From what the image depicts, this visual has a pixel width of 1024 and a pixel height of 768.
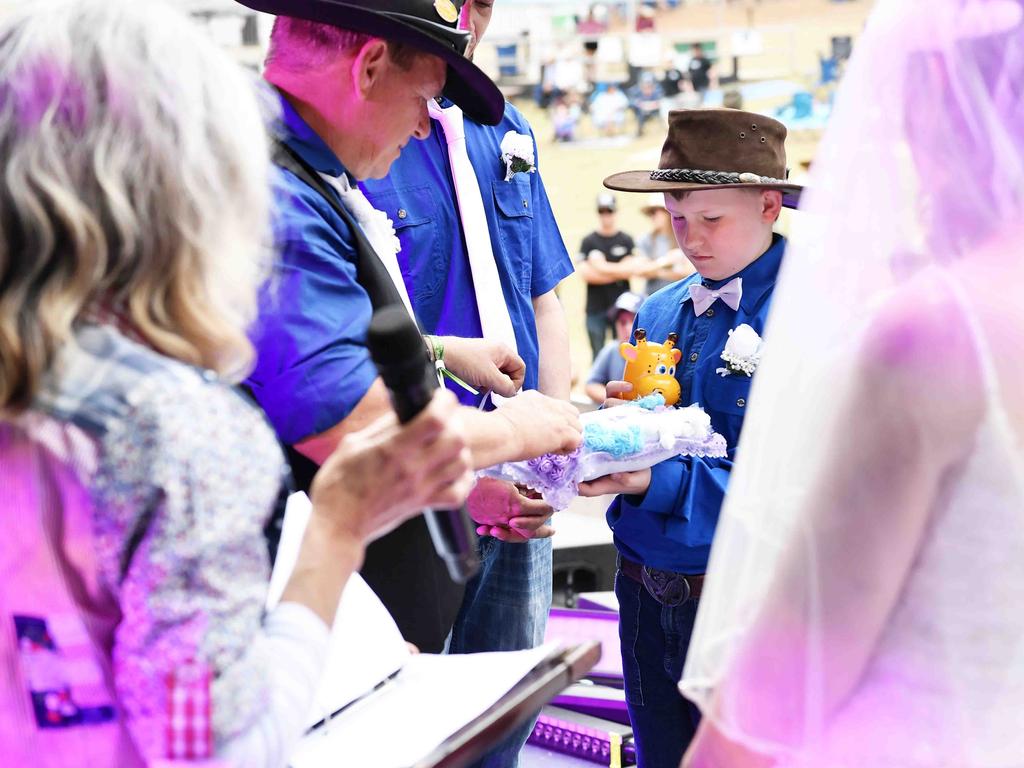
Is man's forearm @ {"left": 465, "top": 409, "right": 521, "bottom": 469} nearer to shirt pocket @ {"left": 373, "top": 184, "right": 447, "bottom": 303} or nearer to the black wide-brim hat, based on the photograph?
the black wide-brim hat

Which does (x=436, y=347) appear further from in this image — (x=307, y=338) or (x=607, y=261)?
(x=607, y=261)

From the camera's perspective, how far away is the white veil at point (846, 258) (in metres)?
1.04

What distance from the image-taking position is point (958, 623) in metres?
1.04

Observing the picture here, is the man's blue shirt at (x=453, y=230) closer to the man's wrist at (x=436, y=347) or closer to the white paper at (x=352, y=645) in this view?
the man's wrist at (x=436, y=347)

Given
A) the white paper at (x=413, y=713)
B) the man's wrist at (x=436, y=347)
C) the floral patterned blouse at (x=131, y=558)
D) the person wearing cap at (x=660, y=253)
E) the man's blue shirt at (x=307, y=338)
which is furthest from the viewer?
the person wearing cap at (x=660, y=253)

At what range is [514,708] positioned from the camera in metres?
1.08

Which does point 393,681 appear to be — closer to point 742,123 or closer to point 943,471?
point 943,471

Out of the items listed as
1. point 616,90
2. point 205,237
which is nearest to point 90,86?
point 205,237

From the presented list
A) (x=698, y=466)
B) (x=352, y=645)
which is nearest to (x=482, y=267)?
(x=698, y=466)

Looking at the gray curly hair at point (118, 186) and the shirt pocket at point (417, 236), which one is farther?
the shirt pocket at point (417, 236)

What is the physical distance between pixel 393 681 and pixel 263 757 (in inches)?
16.6

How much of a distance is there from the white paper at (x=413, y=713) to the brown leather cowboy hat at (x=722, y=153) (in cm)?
106

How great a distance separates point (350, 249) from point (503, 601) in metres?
0.87

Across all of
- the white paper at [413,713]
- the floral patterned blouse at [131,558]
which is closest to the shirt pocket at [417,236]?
the white paper at [413,713]
